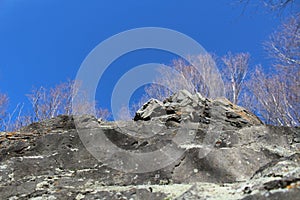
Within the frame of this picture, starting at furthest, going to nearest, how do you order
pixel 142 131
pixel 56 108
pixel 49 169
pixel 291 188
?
1. pixel 56 108
2. pixel 142 131
3. pixel 49 169
4. pixel 291 188

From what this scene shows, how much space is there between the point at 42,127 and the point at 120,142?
3.63 ft

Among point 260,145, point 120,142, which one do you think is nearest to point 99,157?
point 120,142

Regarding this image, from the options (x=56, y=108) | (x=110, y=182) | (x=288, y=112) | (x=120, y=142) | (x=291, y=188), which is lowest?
(x=291, y=188)

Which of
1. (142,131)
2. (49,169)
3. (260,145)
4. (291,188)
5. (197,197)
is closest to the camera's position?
(291,188)

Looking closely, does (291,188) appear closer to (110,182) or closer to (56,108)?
(110,182)

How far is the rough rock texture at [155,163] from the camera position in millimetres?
1835

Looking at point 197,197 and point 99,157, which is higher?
point 99,157

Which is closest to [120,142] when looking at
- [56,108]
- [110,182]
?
[110,182]

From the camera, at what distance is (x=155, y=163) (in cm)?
250

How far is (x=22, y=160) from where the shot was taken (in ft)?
8.60

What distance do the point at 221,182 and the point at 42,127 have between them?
217 centimetres

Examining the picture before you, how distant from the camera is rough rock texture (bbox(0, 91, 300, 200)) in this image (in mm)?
1835

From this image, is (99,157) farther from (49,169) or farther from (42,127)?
(42,127)

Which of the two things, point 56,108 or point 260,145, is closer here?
point 260,145
